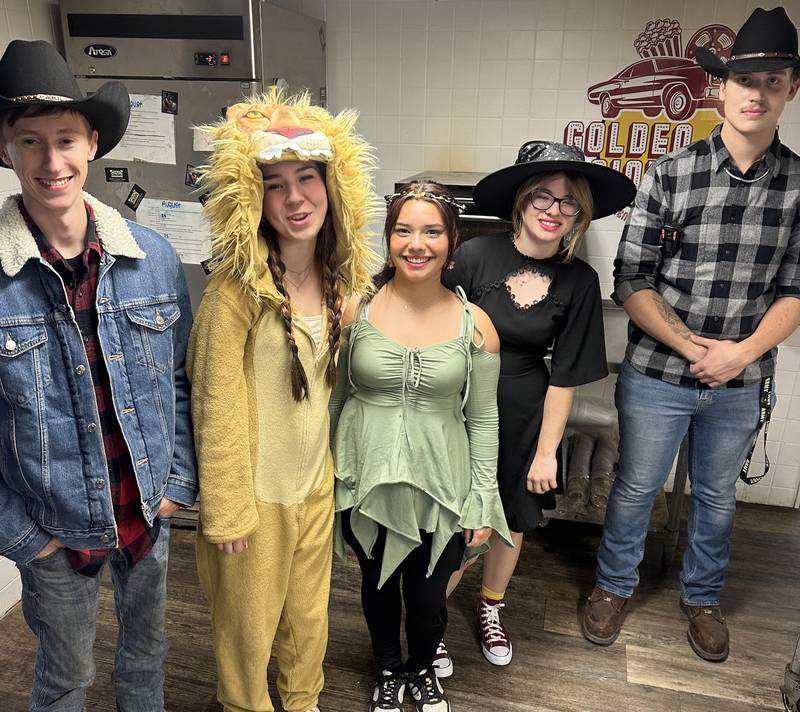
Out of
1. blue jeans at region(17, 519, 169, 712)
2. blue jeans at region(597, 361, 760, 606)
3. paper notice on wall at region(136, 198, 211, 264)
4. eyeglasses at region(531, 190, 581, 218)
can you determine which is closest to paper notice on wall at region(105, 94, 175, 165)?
paper notice on wall at region(136, 198, 211, 264)

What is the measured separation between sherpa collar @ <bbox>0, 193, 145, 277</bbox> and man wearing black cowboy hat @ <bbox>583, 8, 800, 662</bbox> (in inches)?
57.3

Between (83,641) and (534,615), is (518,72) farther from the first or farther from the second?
→ (83,641)

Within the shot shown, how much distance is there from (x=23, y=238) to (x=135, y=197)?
1504mm

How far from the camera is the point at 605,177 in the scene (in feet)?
6.09

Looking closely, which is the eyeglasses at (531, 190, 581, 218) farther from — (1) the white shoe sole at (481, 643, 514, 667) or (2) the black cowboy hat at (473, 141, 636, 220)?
(1) the white shoe sole at (481, 643, 514, 667)

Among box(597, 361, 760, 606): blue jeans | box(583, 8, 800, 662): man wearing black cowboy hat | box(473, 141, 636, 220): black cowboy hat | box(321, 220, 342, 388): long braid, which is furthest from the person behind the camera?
box(597, 361, 760, 606): blue jeans

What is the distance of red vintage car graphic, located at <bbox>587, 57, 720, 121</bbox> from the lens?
2.74 metres

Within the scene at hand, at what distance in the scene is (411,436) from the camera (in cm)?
170

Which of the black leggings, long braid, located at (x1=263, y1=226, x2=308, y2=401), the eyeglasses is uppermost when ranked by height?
the eyeglasses

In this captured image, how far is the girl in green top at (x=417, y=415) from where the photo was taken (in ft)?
5.42

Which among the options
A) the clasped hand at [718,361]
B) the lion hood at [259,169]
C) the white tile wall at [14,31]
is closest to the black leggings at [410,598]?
the lion hood at [259,169]

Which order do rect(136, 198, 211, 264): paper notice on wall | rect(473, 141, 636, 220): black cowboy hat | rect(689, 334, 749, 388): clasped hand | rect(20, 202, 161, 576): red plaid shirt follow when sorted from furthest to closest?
1. rect(136, 198, 211, 264): paper notice on wall
2. rect(689, 334, 749, 388): clasped hand
3. rect(473, 141, 636, 220): black cowboy hat
4. rect(20, 202, 161, 576): red plaid shirt

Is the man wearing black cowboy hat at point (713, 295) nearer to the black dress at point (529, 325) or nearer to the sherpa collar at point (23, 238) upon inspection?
the black dress at point (529, 325)

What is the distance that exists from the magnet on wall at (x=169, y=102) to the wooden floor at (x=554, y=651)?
1712 millimetres
